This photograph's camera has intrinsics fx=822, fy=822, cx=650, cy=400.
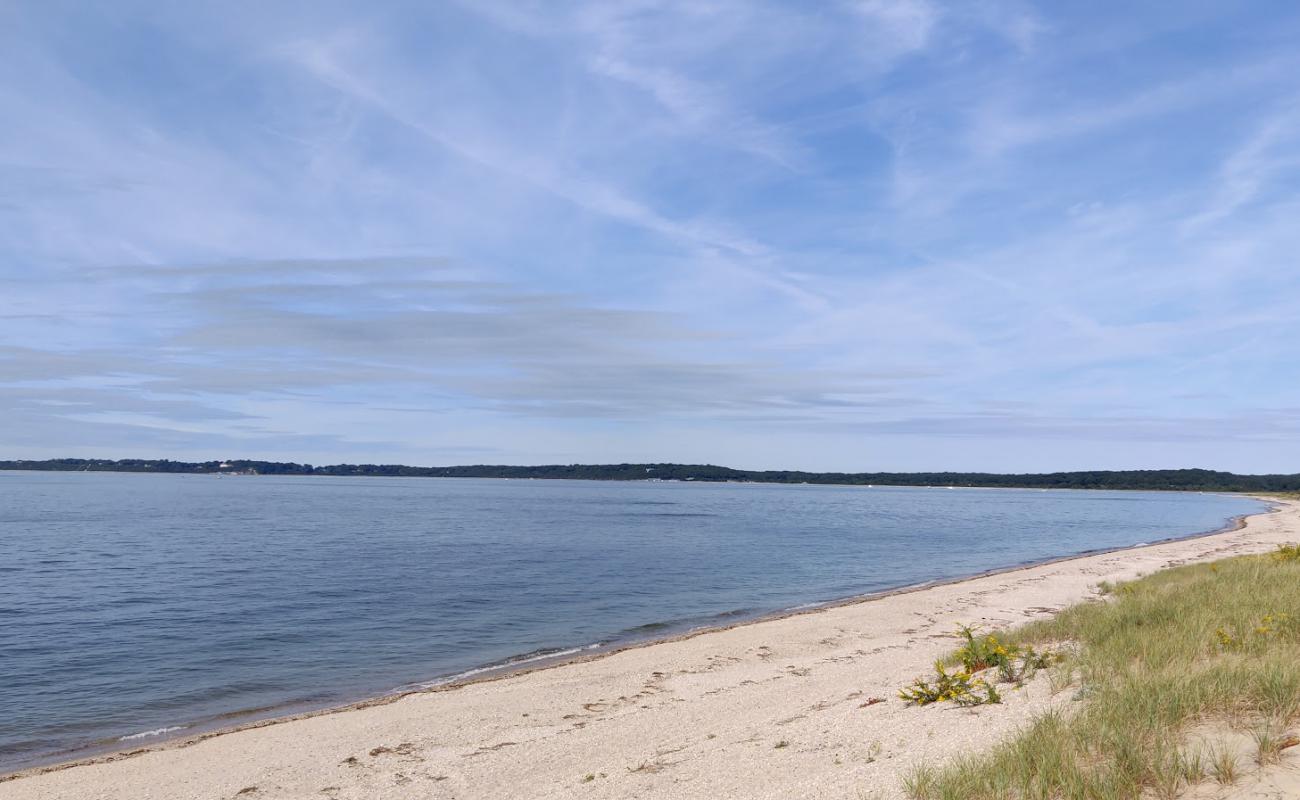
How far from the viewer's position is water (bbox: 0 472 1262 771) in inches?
645

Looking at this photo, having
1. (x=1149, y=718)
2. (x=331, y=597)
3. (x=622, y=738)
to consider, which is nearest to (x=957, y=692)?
(x=1149, y=718)

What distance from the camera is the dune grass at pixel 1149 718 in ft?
19.4

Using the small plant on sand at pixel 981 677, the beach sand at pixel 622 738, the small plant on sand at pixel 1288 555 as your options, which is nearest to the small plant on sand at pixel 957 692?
the small plant on sand at pixel 981 677

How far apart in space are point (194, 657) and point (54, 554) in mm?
27279

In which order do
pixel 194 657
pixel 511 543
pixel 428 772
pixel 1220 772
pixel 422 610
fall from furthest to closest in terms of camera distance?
pixel 511 543
pixel 422 610
pixel 194 657
pixel 428 772
pixel 1220 772

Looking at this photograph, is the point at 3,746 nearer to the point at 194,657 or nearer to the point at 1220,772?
the point at 194,657

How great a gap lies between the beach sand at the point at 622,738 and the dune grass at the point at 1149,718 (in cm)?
74

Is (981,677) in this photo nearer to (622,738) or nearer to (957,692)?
(957,692)

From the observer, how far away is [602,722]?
12.8 meters

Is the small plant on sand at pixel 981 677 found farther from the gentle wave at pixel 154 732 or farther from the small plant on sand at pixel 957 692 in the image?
the gentle wave at pixel 154 732

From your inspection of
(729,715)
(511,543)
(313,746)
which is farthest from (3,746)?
(511,543)

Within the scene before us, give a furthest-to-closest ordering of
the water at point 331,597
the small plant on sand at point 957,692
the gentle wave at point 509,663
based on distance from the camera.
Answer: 1. the gentle wave at point 509,663
2. the water at point 331,597
3. the small plant on sand at point 957,692

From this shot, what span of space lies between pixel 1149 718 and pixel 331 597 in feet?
85.1

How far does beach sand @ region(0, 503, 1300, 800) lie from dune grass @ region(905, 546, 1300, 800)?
74cm
